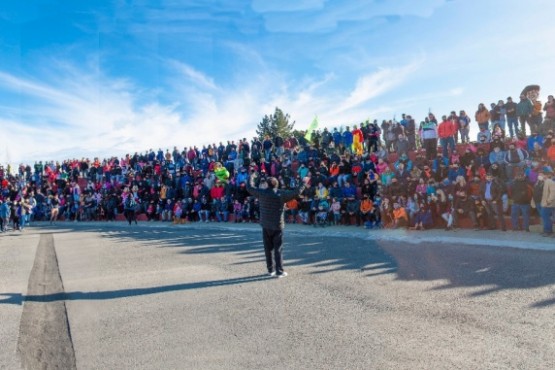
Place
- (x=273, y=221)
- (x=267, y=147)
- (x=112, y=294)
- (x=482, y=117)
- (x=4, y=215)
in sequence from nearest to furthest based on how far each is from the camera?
(x=112, y=294), (x=273, y=221), (x=482, y=117), (x=4, y=215), (x=267, y=147)

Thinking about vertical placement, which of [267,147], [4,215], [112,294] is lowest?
[112,294]

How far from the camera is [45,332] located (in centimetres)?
565

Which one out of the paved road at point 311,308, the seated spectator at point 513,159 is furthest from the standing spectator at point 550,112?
the paved road at point 311,308

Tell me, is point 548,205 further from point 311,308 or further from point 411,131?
point 311,308

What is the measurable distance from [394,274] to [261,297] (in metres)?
2.61

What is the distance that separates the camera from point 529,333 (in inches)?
182

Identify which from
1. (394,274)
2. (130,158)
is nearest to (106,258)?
(394,274)

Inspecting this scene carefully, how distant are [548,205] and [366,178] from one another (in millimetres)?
6582

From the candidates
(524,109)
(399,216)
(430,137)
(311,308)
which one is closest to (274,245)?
(311,308)

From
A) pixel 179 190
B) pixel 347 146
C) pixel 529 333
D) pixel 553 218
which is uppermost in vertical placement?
pixel 347 146

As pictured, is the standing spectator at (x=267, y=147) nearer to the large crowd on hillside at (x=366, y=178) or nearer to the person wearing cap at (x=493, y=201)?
the large crowd on hillside at (x=366, y=178)

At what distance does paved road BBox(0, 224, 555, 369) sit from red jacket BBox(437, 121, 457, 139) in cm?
689

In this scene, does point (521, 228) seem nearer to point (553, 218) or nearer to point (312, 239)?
point (553, 218)

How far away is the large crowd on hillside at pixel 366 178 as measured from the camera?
1305 cm
